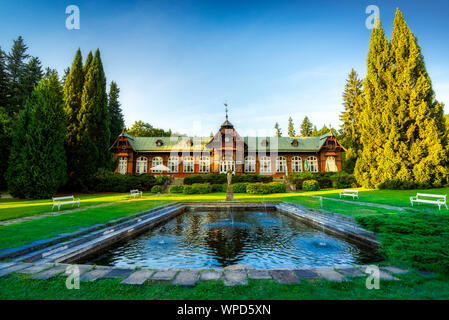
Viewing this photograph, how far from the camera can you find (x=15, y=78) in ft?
109

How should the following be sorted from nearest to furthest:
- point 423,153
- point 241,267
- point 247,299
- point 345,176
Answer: point 247,299
point 241,267
point 423,153
point 345,176

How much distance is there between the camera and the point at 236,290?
286 centimetres

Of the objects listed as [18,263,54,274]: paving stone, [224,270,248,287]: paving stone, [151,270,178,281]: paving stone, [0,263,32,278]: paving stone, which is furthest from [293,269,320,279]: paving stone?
[0,263,32,278]: paving stone

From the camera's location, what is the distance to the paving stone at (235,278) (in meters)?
3.06

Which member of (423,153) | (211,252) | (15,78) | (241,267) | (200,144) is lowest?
(211,252)

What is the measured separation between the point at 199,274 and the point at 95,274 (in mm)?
1795

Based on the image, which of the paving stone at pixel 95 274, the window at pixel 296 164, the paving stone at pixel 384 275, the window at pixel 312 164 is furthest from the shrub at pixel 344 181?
the paving stone at pixel 95 274

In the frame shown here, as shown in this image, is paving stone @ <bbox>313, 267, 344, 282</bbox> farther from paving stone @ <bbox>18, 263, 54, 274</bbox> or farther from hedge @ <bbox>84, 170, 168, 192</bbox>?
hedge @ <bbox>84, 170, 168, 192</bbox>

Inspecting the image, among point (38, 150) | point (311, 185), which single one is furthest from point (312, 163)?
point (38, 150)

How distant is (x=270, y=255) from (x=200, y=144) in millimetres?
27132

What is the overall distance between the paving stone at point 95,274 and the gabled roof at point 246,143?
2671cm

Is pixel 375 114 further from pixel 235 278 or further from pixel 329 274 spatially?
pixel 235 278
